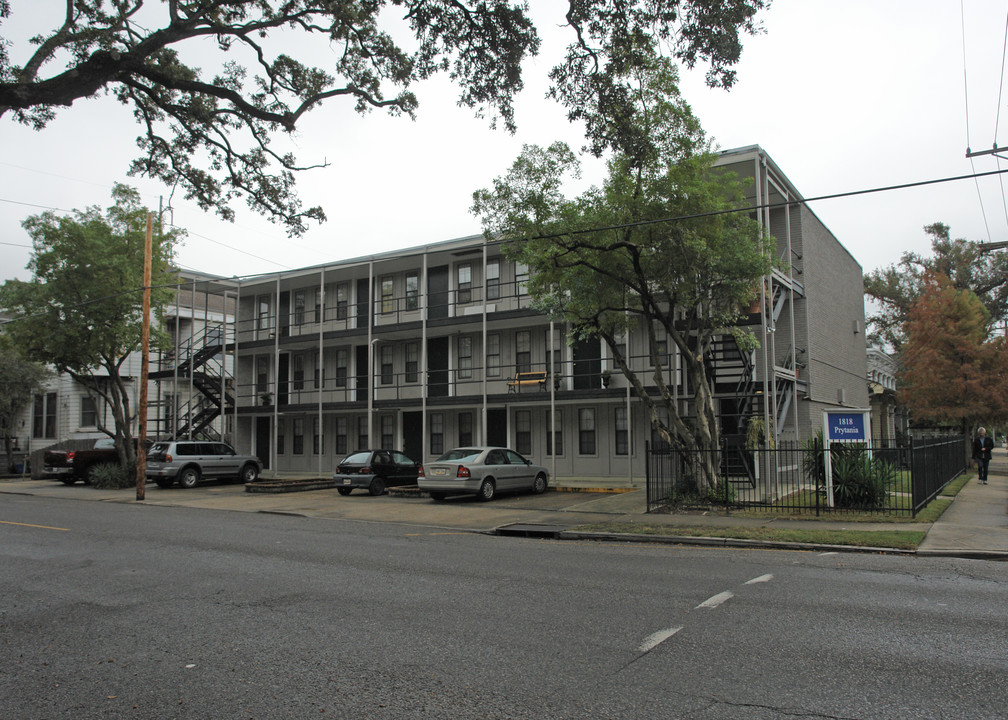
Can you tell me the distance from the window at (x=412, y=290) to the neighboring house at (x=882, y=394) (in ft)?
65.5

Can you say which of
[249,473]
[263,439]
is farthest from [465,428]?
[263,439]

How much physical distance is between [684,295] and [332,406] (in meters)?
16.7

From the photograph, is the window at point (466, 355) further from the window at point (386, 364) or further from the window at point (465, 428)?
the window at point (386, 364)

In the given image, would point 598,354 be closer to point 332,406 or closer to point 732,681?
point 332,406

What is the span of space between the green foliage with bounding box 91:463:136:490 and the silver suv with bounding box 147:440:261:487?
2.93 ft

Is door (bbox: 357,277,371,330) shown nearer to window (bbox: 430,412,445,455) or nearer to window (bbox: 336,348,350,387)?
window (bbox: 336,348,350,387)

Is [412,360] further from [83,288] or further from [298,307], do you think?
[83,288]

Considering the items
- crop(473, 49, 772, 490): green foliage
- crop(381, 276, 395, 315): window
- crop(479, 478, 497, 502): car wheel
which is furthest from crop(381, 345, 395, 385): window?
crop(473, 49, 772, 490): green foliage

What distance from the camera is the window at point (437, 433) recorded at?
28672 mm

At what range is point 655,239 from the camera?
51.8 feet

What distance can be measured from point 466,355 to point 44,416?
26.2 m

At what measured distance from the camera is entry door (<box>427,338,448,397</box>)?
2855 cm

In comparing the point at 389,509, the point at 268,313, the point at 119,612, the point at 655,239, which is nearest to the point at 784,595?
the point at 119,612

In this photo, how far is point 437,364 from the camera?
28781 mm
